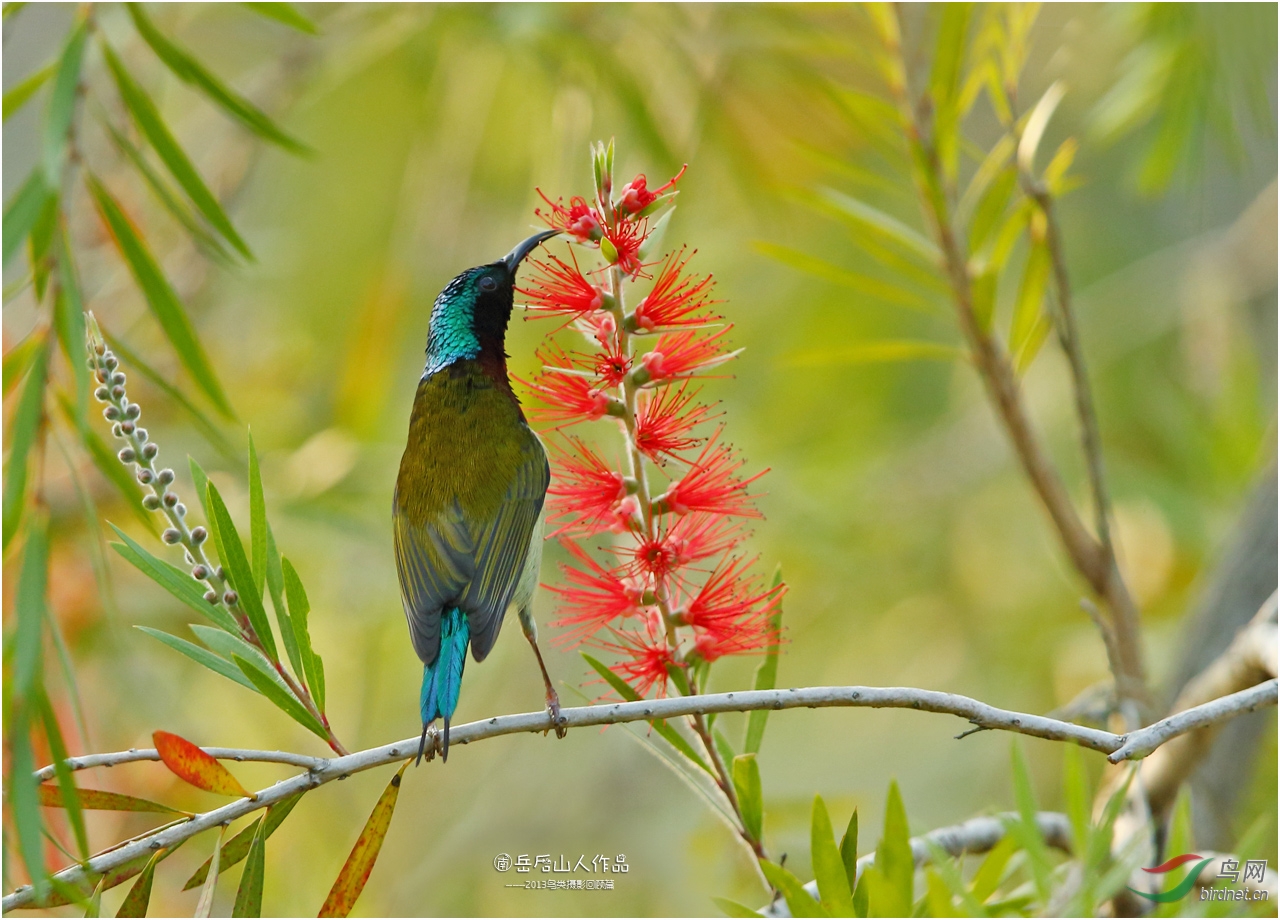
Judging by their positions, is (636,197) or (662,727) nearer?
(636,197)

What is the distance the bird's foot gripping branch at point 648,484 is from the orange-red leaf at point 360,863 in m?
0.25

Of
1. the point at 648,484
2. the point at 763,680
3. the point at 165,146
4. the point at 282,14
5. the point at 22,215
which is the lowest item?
the point at 763,680

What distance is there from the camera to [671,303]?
1.20 m

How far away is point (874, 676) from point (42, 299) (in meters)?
2.93

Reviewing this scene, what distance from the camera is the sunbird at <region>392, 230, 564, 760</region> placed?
1.51 m

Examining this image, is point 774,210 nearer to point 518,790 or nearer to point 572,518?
point 518,790

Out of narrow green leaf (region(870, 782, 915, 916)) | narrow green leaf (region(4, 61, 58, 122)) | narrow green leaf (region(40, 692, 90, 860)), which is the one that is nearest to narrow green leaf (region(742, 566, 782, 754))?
narrow green leaf (region(870, 782, 915, 916))

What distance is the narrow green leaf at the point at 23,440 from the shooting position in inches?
43.7

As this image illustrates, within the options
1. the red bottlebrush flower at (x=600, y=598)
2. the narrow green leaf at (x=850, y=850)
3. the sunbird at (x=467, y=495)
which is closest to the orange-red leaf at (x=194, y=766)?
the sunbird at (x=467, y=495)

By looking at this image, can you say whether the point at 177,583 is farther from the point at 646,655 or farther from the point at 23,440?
the point at 646,655

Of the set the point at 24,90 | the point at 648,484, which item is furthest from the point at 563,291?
the point at 24,90

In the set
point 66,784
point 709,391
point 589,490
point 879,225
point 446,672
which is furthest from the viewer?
point 709,391

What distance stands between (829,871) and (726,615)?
0.30m

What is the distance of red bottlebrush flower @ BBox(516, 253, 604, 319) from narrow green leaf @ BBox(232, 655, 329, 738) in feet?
1.51
